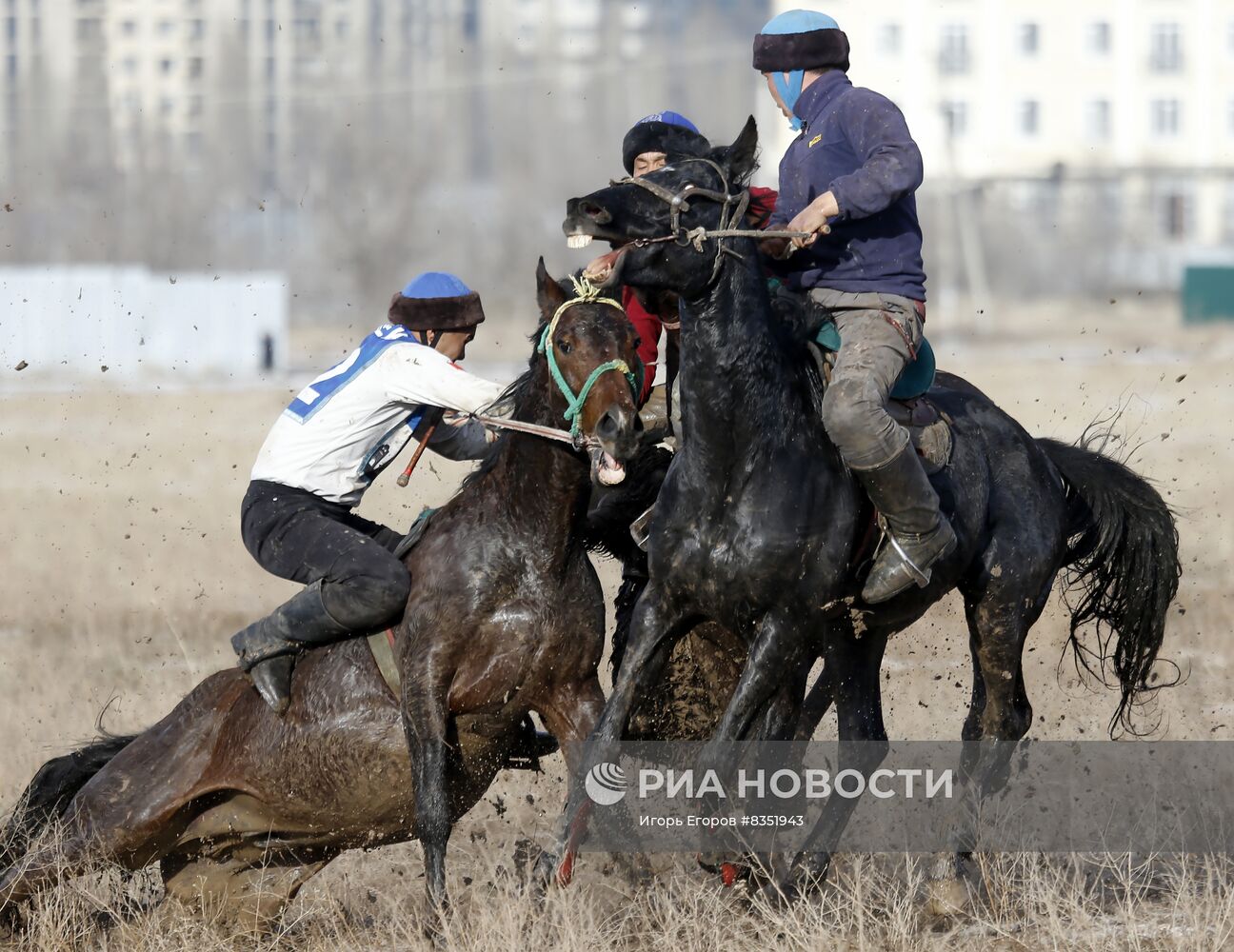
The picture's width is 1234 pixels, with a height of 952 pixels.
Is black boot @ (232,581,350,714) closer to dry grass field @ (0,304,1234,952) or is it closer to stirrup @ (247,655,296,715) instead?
stirrup @ (247,655,296,715)

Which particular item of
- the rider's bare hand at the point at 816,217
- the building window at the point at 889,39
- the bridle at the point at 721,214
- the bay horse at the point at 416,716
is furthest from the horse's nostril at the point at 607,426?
the building window at the point at 889,39

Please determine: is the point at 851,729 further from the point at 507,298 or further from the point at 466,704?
the point at 507,298

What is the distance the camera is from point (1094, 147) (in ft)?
225

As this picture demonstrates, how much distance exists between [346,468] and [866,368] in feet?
6.48

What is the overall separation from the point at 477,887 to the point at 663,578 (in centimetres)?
159

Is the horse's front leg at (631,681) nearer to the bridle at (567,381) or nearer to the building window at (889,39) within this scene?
the bridle at (567,381)

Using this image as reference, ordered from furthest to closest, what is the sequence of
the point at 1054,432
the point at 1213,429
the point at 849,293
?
the point at 1213,429 → the point at 1054,432 → the point at 849,293

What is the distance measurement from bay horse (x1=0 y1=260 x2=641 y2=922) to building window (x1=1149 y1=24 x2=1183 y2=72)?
69075mm

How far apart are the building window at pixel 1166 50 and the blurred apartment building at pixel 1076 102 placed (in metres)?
0.06

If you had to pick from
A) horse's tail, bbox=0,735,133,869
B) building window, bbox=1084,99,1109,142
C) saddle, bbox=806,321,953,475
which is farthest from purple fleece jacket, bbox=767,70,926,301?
building window, bbox=1084,99,1109,142

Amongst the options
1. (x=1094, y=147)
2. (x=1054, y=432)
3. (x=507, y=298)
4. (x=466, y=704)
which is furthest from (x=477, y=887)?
(x=1094, y=147)

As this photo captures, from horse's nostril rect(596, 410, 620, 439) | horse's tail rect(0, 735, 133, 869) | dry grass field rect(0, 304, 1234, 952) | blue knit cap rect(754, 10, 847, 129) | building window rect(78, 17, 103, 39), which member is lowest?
dry grass field rect(0, 304, 1234, 952)

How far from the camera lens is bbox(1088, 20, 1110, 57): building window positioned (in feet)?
234

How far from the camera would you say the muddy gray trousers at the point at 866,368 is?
5273 millimetres
